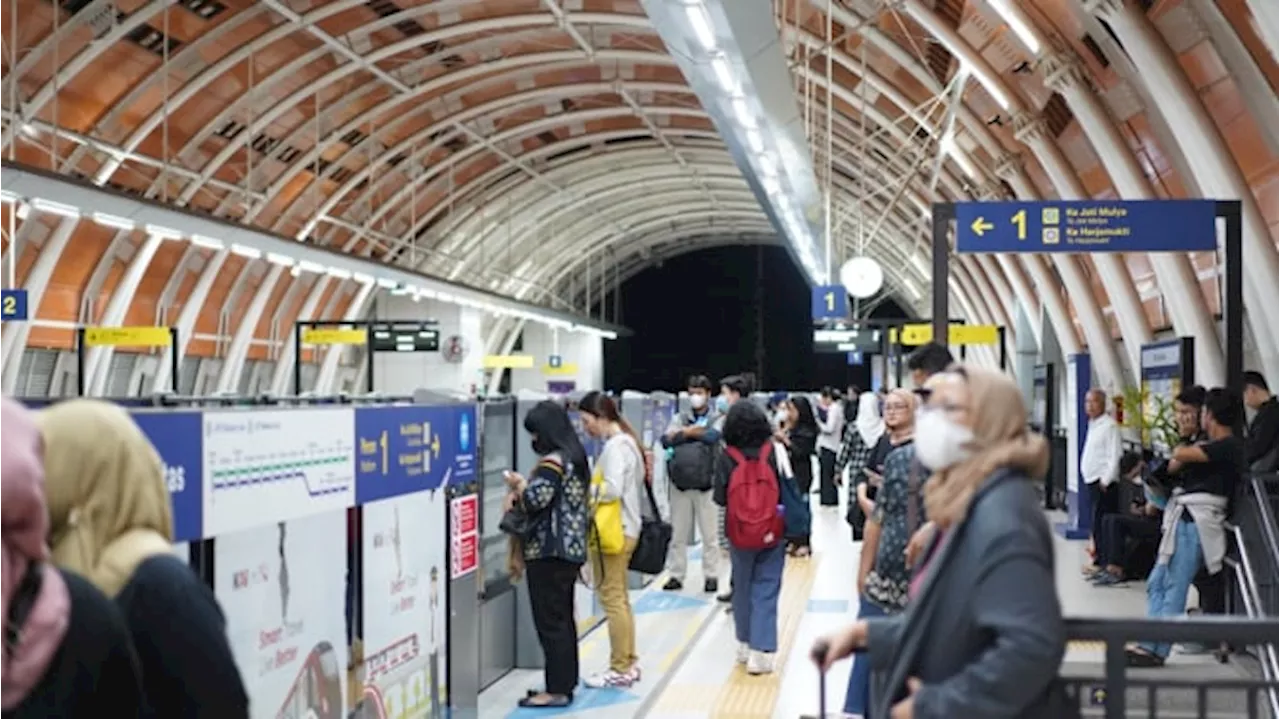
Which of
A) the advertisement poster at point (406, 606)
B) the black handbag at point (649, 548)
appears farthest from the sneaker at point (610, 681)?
the advertisement poster at point (406, 606)

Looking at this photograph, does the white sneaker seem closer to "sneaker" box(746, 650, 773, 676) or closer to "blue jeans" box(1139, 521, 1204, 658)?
"sneaker" box(746, 650, 773, 676)

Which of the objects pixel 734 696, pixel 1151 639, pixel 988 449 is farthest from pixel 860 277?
pixel 988 449

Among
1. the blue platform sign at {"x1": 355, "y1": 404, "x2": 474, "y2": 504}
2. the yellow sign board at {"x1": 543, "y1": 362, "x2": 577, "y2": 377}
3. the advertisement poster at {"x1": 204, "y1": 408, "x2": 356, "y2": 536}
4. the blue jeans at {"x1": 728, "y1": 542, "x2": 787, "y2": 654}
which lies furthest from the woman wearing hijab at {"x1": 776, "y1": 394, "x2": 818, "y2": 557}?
the yellow sign board at {"x1": 543, "y1": 362, "x2": 577, "y2": 377}

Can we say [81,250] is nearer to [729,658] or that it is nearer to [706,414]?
[706,414]

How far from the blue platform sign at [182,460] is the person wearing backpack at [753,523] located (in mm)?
4608

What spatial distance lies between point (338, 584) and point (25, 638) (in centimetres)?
289

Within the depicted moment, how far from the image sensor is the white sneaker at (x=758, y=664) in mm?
8805

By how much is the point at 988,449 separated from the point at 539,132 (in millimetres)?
28484

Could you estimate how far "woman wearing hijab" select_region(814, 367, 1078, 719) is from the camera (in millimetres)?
2852

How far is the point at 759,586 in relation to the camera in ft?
28.4

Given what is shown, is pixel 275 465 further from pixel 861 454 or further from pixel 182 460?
pixel 861 454

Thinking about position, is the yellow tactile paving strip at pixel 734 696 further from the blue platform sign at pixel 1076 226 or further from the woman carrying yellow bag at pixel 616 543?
the blue platform sign at pixel 1076 226

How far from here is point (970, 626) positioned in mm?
2920

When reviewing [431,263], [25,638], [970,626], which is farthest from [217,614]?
[431,263]
